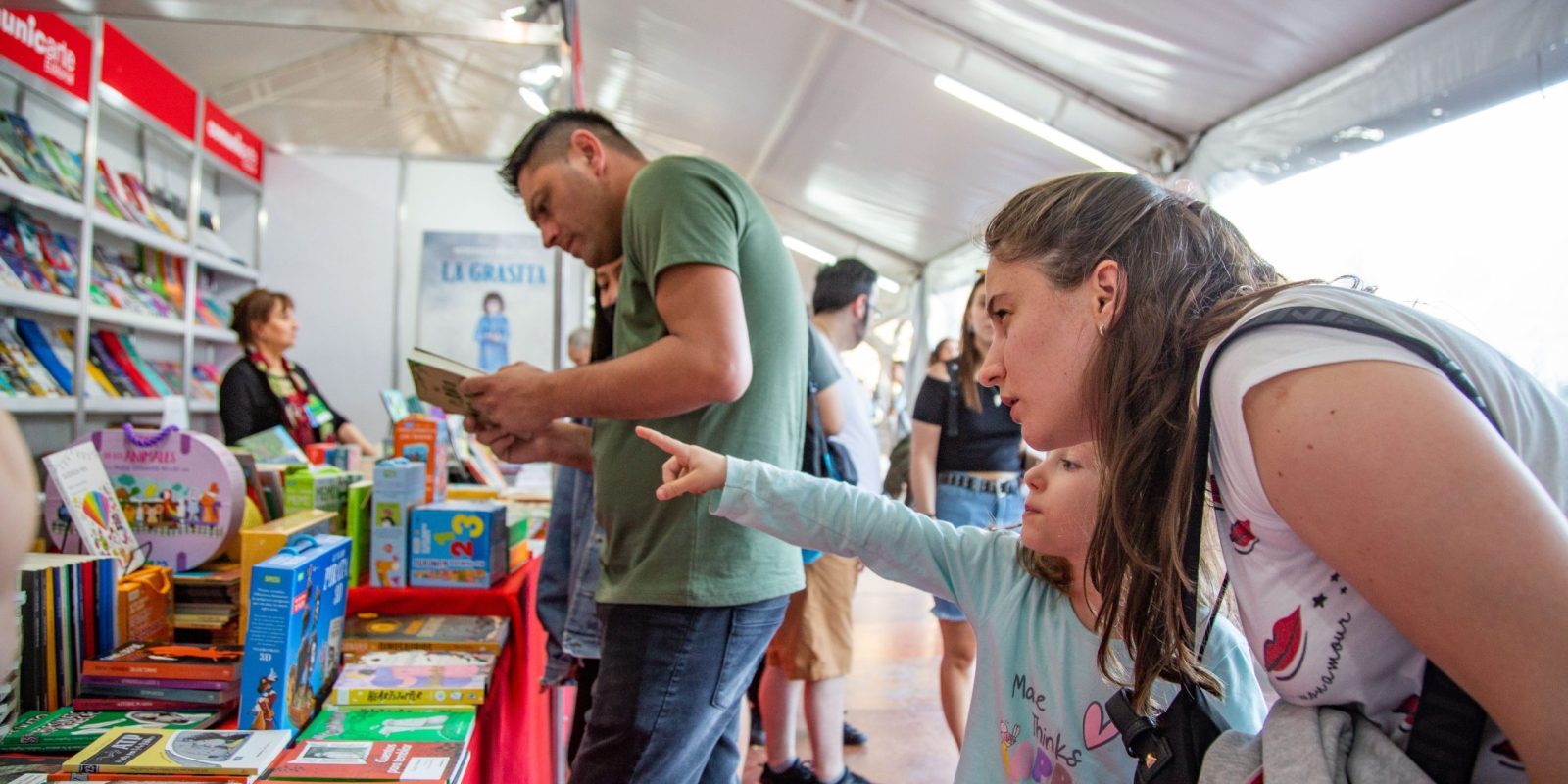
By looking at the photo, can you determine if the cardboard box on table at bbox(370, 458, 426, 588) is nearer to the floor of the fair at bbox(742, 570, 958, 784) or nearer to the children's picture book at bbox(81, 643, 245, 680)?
the children's picture book at bbox(81, 643, 245, 680)

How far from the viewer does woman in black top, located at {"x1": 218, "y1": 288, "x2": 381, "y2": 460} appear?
3.25m

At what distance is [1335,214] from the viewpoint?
3.38 meters

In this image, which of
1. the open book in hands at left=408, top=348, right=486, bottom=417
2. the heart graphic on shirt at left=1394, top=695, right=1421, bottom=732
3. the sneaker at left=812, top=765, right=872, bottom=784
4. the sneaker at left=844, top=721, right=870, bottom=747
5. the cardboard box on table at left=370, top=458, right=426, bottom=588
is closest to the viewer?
the heart graphic on shirt at left=1394, top=695, right=1421, bottom=732

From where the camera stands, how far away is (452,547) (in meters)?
1.70

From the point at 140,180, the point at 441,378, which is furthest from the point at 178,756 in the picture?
the point at 140,180

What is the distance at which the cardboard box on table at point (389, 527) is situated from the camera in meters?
1.67

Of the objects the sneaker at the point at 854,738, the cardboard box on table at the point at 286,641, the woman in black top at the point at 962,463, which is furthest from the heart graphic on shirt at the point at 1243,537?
the sneaker at the point at 854,738

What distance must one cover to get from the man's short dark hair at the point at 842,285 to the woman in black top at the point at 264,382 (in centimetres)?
218

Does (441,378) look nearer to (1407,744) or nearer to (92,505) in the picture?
(92,505)

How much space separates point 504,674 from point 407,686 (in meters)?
0.30

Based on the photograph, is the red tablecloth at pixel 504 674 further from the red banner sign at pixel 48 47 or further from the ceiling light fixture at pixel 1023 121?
the ceiling light fixture at pixel 1023 121

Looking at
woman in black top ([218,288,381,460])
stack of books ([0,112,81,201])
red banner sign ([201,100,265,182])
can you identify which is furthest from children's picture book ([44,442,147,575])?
red banner sign ([201,100,265,182])

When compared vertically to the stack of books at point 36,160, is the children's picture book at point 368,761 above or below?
below

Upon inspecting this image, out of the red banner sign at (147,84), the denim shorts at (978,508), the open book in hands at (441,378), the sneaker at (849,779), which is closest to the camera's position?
the open book in hands at (441,378)
